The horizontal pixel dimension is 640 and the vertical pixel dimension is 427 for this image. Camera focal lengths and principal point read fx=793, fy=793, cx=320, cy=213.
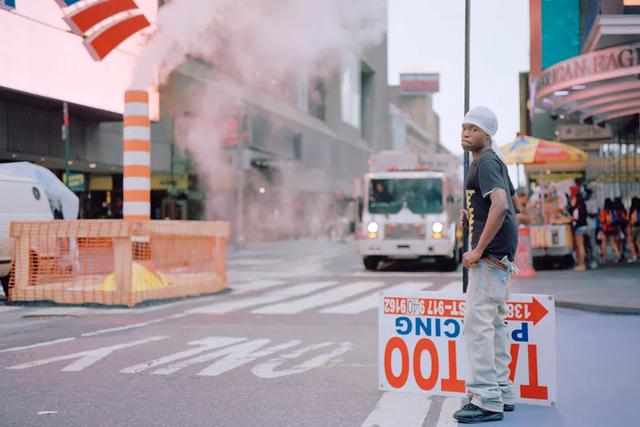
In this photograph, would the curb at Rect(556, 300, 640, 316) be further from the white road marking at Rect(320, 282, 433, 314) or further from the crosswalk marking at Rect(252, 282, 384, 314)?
the crosswalk marking at Rect(252, 282, 384, 314)

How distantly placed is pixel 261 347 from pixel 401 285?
8.42 metres

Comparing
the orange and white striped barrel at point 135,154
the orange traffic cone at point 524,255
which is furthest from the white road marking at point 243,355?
the orange traffic cone at point 524,255

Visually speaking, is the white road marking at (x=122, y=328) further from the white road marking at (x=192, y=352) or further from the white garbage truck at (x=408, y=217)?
the white garbage truck at (x=408, y=217)

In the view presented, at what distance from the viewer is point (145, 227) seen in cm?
1245

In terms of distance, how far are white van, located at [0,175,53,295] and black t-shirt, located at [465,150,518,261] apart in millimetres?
10198

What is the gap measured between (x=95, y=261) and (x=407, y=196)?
32.8 ft

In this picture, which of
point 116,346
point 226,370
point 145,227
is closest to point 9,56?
point 145,227

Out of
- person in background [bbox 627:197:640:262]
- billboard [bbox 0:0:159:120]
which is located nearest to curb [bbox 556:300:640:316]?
person in background [bbox 627:197:640:262]

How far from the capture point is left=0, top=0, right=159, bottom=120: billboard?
19844 mm

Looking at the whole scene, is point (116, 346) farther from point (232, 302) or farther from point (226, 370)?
point (232, 302)

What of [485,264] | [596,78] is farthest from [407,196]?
[485,264]

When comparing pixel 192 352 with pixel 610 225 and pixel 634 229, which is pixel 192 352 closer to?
pixel 634 229

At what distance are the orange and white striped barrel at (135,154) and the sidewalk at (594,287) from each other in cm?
708

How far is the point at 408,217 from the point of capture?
20406mm
